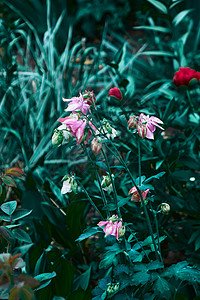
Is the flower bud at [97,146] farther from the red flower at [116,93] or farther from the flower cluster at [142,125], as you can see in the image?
the red flower at [116,93]

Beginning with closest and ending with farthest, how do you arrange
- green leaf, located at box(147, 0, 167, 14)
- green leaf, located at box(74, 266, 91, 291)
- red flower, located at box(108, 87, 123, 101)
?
green leaf, located at box(74, 266, 91, 291)
red flower, located at box(108, 87, 123, 101)
green leaf, located at box(147, 0, 167, 14)

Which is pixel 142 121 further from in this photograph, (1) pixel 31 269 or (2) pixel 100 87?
(2) pixel 100 87

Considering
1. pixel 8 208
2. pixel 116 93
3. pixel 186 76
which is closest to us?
pixel 8 208

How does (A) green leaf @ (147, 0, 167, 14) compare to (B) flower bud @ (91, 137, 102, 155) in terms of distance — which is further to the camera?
(A) green leaf @ (147, 0, 167, 14)

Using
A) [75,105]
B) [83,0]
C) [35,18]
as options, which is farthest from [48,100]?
[83,0]

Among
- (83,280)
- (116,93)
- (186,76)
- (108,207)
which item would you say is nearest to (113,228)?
(108,207)

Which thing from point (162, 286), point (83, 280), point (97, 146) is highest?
point (97, 146)

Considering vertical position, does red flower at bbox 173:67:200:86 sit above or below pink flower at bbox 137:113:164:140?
below

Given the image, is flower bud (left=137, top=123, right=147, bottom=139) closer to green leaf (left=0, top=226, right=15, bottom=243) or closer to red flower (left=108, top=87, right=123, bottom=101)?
green leaf (left=0, top=226, right=15, bottom=243)

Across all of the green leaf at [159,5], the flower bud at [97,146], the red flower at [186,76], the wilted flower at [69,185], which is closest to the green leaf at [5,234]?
the wilted flower at [69,185]

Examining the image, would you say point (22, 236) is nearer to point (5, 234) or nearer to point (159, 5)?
point (5, 234)

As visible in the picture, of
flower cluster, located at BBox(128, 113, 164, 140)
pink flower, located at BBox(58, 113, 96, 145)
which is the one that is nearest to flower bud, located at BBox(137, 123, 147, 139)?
flower cluster, located at BBox(128, 113, 164, 140)

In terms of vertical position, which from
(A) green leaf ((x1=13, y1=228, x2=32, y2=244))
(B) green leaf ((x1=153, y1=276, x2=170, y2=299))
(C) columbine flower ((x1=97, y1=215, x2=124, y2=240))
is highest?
(C) columbine flower ((x1=97, y1=215, x2=124, y2=240))

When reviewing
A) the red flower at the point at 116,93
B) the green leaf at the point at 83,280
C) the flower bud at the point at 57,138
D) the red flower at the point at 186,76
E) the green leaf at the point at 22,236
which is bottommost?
the green leaf at the point at 83,280
